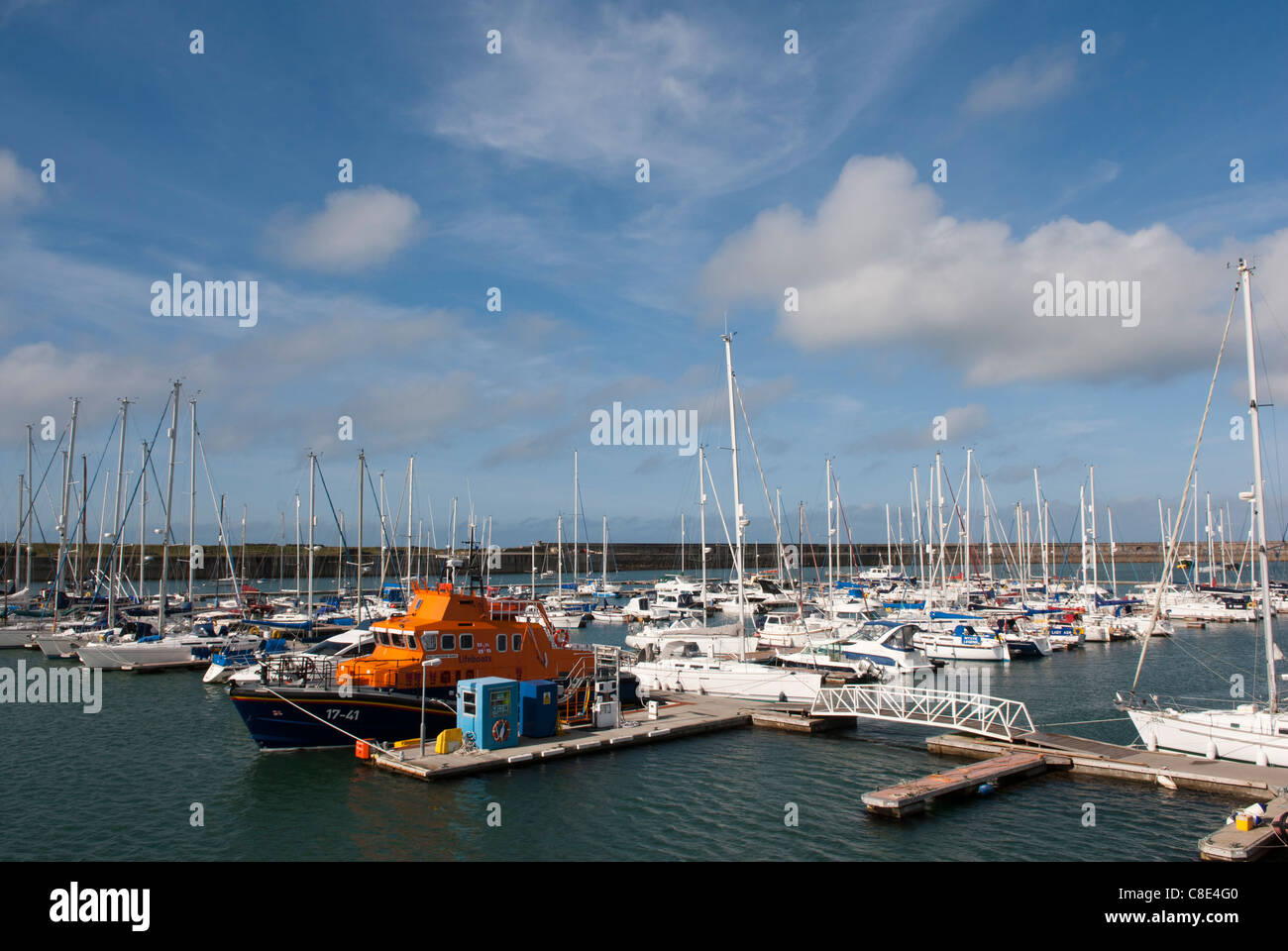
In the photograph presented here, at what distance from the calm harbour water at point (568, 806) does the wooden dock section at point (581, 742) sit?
37cm

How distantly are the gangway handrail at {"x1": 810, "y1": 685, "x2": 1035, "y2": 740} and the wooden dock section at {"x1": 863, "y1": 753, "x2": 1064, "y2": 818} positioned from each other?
2.01m

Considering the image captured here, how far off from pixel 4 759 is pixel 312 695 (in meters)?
9.56

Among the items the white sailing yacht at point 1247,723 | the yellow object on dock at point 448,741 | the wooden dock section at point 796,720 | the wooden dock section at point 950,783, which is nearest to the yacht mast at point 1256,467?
the white sailing yacht at point 1247,723

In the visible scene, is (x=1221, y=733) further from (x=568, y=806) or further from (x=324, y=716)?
(x=324, y=716)

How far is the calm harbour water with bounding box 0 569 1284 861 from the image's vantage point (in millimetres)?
17938

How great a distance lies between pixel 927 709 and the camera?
28.7 metres

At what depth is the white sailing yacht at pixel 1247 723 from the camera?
21906 mm

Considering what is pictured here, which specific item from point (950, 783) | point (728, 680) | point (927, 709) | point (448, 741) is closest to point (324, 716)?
point (448, 741)

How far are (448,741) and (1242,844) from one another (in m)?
18.6

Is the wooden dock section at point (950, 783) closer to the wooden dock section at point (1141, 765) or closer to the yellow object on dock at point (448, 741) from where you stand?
the wooden dock section at point (1141, 765)

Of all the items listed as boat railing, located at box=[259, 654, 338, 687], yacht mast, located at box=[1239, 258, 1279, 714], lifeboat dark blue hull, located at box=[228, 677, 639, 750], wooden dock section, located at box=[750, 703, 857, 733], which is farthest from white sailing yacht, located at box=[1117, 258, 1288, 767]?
boat railing, located at box=[259, 654, 338, 687]

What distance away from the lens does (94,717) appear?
105 ft

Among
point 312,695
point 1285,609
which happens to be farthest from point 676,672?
point 1285,609
